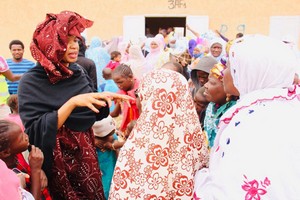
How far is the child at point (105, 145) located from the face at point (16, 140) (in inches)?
40.0

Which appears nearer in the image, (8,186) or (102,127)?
(8,186)

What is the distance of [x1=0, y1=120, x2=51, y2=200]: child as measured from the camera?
192 cm

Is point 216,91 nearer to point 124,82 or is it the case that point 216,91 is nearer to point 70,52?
point 70,52

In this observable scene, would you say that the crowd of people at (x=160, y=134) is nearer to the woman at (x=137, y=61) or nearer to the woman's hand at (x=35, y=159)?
the woman's hand at (x=35, y=159)

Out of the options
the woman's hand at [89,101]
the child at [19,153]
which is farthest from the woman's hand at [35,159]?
the woman's hand at [89,101]

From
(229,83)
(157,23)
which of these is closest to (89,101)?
(229,83)

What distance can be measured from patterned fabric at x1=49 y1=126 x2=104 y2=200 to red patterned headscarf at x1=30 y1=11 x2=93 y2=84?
323 millimetres

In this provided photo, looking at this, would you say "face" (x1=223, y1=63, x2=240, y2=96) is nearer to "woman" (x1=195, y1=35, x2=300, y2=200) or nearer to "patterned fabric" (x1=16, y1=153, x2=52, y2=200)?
"woman" (x1=195, y1=35, x2=300, y2=200)

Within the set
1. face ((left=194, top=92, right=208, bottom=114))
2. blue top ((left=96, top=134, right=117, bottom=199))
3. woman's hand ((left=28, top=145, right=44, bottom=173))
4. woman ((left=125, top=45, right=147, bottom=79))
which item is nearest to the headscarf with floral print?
face ((left=194, top=92, right=208, bottom=114))

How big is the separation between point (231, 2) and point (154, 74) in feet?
41.9

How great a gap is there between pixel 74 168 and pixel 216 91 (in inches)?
46.3

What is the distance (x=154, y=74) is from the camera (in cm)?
192

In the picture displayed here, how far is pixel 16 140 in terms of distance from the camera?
1.94 meters

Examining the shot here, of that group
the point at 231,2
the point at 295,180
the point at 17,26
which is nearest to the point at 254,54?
the point at 295,180
